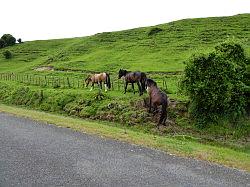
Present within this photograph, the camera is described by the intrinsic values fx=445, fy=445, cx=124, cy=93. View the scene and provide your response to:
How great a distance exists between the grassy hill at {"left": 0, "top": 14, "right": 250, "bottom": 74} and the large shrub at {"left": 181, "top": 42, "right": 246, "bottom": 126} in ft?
77.6

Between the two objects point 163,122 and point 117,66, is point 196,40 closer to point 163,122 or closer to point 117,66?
point 117,66

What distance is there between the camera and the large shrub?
33.2 meters

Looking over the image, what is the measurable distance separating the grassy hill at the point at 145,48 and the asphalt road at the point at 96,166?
3823 centimetres

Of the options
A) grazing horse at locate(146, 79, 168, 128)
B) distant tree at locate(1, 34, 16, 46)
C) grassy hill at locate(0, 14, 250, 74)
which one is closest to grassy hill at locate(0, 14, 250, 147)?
grassy hill at locate(0, 14, 250, 74)

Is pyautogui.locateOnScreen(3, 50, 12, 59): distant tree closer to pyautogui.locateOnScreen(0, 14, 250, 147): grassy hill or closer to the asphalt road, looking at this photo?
pyautogui.locateOnScreen(0, 14, 250, 147): grassy hill

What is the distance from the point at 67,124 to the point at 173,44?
5354cm

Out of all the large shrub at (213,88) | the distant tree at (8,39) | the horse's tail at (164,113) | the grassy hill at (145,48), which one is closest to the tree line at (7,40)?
the distant tree at (8,39)

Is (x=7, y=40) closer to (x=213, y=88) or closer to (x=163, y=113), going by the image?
(x=163, y=113)

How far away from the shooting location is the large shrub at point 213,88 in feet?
109

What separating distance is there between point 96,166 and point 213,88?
17885 mm

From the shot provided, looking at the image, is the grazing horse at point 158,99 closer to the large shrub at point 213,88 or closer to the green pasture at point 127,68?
the green pasture at point 127,68

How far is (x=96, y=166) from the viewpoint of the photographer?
1756 cm

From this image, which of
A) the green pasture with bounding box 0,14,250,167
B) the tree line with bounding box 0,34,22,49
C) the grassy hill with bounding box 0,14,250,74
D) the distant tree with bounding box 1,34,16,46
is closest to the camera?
the green pasture with bounding box 0,14,250,167

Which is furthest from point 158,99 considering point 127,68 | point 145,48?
point 145,48
